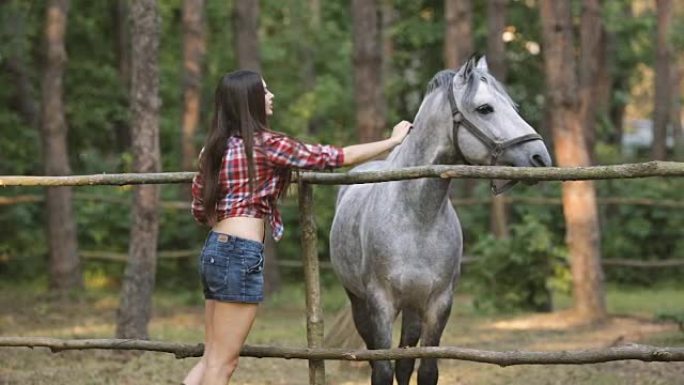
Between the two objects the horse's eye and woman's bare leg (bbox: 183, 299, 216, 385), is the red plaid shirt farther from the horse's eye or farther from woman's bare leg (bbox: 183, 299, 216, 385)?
the horse's eye

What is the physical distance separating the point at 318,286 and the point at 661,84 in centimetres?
2218

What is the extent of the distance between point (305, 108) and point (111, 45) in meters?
6.03

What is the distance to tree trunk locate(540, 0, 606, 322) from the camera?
13.6 metres

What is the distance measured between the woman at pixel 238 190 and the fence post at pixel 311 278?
52 centimetres

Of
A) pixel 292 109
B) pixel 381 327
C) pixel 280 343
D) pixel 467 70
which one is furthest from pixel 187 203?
pixel 467 70

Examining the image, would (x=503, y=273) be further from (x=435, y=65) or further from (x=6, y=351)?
(x=435, y=65)

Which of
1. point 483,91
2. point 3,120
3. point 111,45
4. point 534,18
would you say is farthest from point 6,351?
point 534,18

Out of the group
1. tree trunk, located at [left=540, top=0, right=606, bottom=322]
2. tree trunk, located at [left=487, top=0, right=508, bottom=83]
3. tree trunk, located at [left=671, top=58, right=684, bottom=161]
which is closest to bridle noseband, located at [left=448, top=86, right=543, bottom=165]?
tree trunk, located at [left=540, top=0, right=606, bottom=322]

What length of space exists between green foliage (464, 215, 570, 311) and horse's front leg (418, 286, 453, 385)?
8.10 metres

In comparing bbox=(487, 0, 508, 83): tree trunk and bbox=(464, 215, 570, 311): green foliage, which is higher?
bbox=(487, 0, 508, 83): tree trunk

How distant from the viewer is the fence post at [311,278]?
6305 mm

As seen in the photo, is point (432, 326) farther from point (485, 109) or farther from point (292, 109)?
point (292, 109)

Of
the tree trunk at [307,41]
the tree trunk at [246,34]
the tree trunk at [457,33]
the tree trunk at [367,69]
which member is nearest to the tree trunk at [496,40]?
the tree trunk at [457,33]

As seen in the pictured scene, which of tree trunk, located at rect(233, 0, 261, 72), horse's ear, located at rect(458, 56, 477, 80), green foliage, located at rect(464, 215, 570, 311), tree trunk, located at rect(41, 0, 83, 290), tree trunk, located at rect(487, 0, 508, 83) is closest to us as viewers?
horse's ear, located at rect(458, 56, 477, 80)
